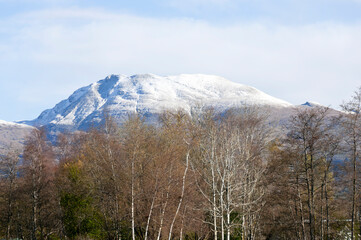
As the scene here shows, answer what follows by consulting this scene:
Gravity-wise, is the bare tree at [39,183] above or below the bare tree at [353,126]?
below

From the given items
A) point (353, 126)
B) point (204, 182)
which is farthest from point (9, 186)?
point (353, 126)

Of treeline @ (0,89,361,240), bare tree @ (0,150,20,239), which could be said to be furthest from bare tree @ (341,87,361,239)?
bare tree @ (0,150,20,239)

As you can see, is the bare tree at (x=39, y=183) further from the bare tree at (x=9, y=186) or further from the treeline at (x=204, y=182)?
the bare tree at (x=9, y=186)

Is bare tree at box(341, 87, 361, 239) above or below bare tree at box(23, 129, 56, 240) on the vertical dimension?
above

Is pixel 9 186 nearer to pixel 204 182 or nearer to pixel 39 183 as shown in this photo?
pixel 39 183

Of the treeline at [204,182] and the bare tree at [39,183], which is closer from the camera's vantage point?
the treeline at [204,182]

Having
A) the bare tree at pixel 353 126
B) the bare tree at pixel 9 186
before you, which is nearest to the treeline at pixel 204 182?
the bare tree at pixel 353 126

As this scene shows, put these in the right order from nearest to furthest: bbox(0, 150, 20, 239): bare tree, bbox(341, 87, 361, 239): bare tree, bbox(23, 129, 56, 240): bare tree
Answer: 1. bbox(341, 87, 361, 239): bare tree
2. bbox(23, 129, 56, 240): bare tree
3. bbox(0, 150, 20, 239): bare tree

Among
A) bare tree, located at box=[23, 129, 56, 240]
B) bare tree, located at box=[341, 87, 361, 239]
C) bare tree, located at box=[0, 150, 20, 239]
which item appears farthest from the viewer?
bare tree, located at box=[0, 150, 20, 239]

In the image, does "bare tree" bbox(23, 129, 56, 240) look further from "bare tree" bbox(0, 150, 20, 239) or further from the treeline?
"bare tree" bbox(0, 150, 20, 239)

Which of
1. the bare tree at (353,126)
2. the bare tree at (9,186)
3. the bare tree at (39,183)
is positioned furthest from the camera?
the bare tree at (9,186)

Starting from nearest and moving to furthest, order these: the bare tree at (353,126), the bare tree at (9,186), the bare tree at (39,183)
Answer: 1. the bare tree at (353,126)
2. the bare tree at (39,183)
3. the bare tree at (9,186)

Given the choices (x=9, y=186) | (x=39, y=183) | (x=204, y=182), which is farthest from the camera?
(x=9, y=186)

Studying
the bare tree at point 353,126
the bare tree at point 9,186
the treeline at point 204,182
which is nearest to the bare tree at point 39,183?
the treeline at point 204,182
